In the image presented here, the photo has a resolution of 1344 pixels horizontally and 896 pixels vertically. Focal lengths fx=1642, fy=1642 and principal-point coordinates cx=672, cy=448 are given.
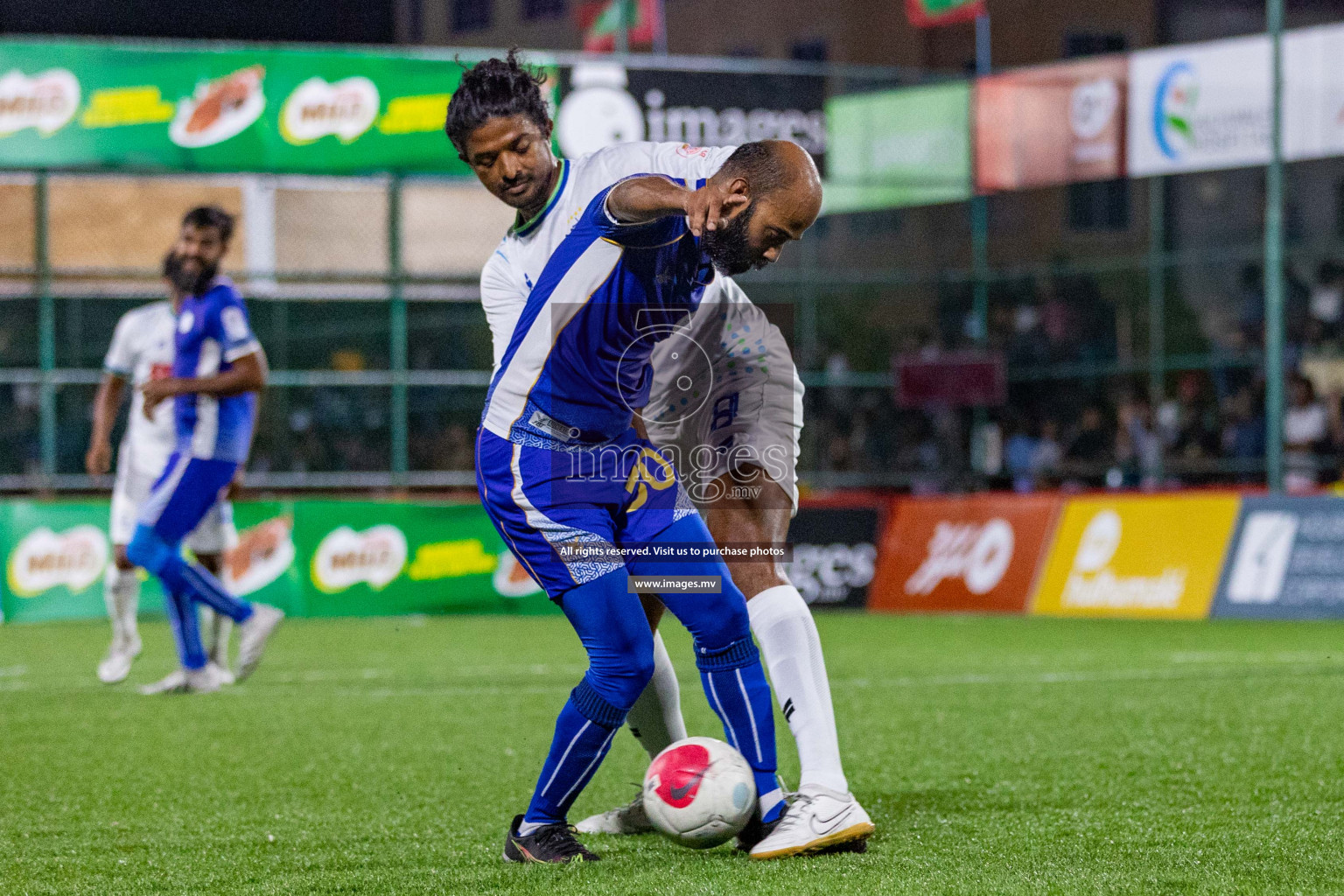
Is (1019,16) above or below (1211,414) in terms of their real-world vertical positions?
above

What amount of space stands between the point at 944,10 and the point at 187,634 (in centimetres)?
1570

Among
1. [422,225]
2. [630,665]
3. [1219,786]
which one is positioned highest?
[422,225]

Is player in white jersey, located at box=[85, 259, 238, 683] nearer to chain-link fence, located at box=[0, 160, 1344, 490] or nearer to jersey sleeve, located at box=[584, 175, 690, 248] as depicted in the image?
jersey sleeve, located at box=[584, 175, 690, 248]

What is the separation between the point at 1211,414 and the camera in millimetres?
19156

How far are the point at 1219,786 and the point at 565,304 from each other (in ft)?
8.82

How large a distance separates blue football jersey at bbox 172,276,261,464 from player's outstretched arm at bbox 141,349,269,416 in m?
0.05

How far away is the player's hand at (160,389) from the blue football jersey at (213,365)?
0.14 meters

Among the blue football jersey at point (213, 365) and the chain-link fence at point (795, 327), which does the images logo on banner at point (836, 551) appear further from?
the blue football jersey at point (213, 365)

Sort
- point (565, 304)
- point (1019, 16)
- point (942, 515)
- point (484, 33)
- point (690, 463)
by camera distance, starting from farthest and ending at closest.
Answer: point (484, 33) → point (1019, 16) → point (942, 515) → point (690, 463) → point (565, 304)

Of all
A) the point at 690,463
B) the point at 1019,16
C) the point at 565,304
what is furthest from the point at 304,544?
the point at 1019,16

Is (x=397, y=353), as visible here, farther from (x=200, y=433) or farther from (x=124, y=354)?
(x=200, y=433)

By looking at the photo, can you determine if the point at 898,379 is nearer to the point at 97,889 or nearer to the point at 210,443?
the point at 210,443

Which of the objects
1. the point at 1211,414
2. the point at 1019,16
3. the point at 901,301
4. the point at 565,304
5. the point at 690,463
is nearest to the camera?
the point at 565,304

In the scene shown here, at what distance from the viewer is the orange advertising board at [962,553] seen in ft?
45.9
